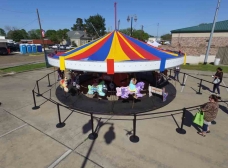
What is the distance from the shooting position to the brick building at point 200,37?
21395mm

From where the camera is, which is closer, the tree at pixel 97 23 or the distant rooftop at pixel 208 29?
the distant rooftop at pixel 208 29

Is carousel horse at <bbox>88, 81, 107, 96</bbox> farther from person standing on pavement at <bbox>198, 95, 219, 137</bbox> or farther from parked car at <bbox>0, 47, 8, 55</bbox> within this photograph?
parked car at <bbox>0, 47, 8, 55</bbox>

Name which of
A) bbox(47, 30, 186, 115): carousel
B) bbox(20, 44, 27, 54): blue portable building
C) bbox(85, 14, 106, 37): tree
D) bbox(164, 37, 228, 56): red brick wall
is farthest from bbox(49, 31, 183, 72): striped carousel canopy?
bbox(85, 14, 106, 37): tree

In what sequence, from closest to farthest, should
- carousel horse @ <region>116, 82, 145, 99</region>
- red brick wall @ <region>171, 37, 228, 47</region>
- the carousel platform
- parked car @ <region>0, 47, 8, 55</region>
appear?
carousel horse @ <region>116, 82, 145, 99</region> → the carousel platform → red brick wall @ <region>171, 37, 228, 47</region> → parked car @ <region>0, 47, 8, 55</region>

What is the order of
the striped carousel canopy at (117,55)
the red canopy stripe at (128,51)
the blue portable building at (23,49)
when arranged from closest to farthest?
the striped carousel canopy at (117,55)
the red canopy stripe at (128,51)
the blue portable building at (23,49)

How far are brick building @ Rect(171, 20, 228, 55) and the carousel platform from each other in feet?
53.8

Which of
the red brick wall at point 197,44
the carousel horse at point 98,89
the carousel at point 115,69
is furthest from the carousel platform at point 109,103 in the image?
the red brick wall at point 197,44

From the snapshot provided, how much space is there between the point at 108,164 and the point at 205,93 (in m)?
7.54

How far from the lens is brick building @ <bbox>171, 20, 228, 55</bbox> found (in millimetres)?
21395

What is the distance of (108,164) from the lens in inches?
145

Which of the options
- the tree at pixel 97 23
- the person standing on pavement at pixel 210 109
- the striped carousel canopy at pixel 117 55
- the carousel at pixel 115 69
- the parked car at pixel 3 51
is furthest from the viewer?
the tree at pixel 97 23

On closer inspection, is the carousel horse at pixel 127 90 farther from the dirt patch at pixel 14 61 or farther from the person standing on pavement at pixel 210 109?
the dirt patch at pixel 14 61

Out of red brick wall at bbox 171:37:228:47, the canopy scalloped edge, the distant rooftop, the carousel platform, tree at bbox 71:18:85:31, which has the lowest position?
the carousel platform

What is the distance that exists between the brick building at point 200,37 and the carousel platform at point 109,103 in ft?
53.8
